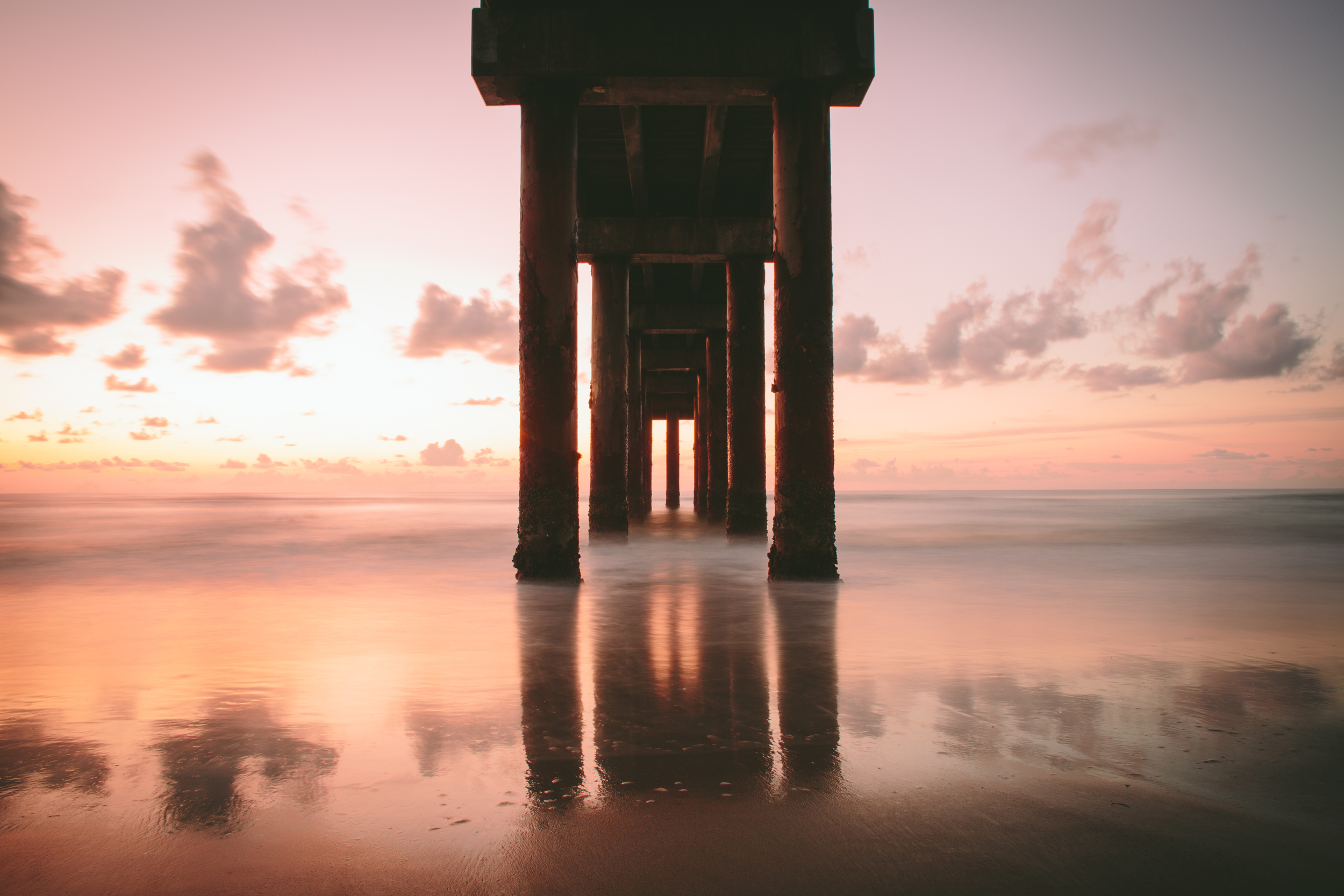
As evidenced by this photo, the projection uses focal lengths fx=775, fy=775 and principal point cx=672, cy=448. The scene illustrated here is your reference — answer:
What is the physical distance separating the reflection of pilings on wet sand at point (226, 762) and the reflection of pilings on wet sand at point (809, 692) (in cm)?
175

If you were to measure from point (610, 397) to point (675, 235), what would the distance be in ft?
12.2

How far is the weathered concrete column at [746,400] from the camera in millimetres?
15438

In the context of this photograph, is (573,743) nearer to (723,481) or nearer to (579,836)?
(579,836)

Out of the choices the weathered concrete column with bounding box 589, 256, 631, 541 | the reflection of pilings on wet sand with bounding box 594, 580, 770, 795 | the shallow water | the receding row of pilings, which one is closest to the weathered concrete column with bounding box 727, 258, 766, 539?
the weathered concrete column with bounding box 589, 256, 631, 541

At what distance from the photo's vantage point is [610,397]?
Answer: 1708 cm

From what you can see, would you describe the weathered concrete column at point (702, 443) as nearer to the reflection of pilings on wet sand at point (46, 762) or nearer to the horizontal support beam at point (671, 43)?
the horizontal support beam at point (671, 43)

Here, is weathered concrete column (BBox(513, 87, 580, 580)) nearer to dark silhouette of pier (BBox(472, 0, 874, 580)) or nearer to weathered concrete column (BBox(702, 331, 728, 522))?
dark silhouette of pier (BBox(472, 0, 874, 580))

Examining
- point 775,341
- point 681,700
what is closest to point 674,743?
point 681,700

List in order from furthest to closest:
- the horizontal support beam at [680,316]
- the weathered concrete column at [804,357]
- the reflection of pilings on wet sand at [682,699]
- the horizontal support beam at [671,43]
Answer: the horizontal support beam at [680,316]
the horizontal support beam at [671,43]
the weathered concrete column at [804,357]
the reflection of pilings on wet sand at [682,699]

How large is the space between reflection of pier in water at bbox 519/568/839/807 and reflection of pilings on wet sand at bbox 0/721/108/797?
1585 millimetres

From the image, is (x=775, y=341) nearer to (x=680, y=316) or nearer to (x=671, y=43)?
(x=671, y=43)

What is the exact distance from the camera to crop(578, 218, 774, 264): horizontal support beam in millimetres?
15883

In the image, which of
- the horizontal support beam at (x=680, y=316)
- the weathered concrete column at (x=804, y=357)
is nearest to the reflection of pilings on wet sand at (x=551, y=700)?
the weathered concrete column at (x=804, y=357)

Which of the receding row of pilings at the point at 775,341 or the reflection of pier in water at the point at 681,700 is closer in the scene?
the reflection of pier in water at the point at 681,700
